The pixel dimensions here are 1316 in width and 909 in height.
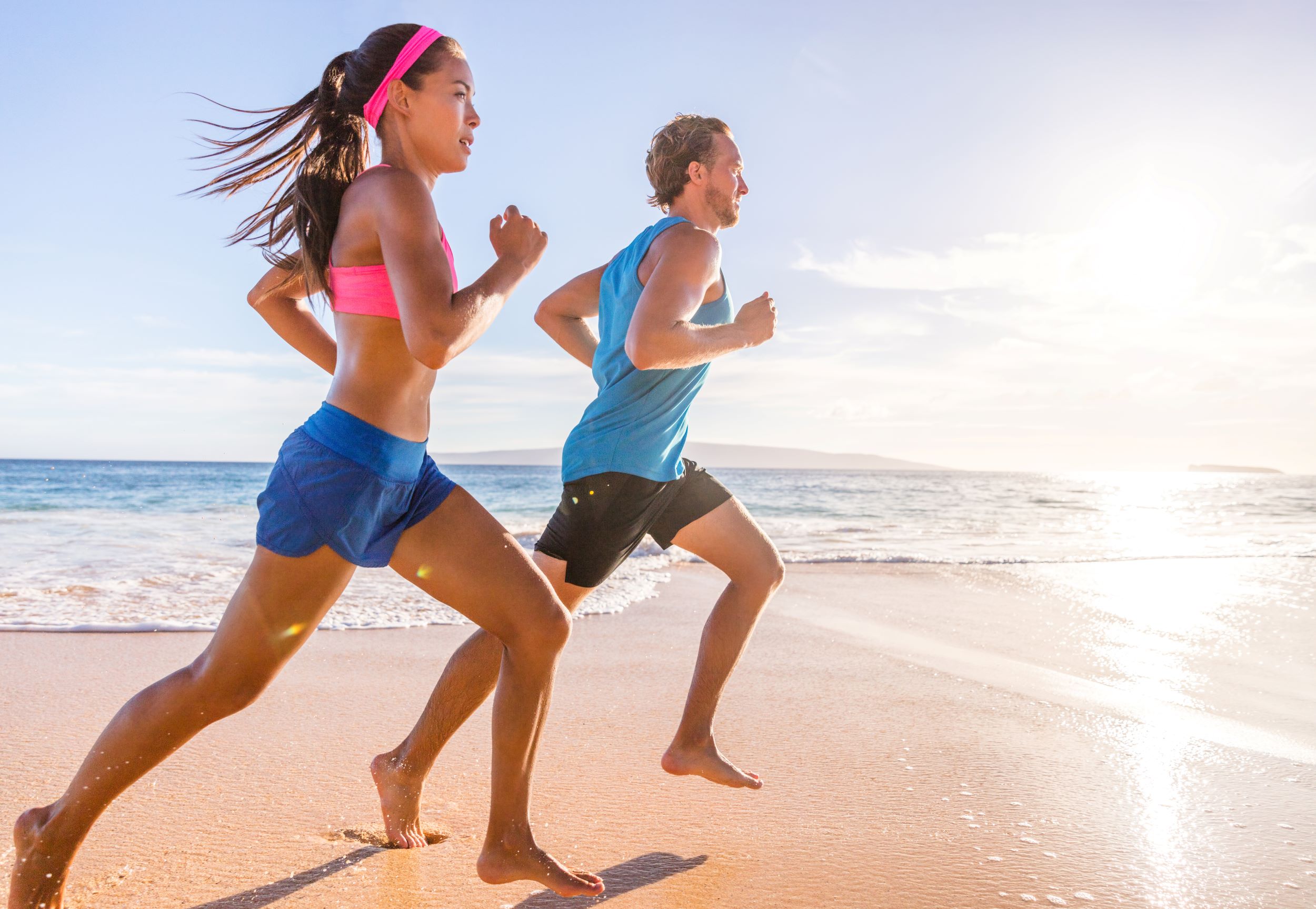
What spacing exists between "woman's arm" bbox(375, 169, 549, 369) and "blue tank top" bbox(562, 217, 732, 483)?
650 millimetres

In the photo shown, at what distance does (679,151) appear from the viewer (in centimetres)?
252

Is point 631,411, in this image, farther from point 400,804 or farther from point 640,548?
point 640,548

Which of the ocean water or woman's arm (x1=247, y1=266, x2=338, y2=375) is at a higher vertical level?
woman's arm (x1=247, y1=266, x2=338, y2=375)

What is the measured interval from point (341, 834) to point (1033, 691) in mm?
2685

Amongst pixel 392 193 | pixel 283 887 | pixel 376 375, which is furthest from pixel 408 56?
pixel 283 887

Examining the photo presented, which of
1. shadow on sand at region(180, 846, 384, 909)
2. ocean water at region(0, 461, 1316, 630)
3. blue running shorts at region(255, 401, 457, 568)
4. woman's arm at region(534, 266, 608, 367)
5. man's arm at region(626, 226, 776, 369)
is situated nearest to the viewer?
blue running shorts at region(255, 401, 457, 568)

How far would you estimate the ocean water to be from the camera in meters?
5.51

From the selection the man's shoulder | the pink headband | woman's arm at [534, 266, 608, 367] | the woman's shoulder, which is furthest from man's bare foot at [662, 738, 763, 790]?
the pink headband

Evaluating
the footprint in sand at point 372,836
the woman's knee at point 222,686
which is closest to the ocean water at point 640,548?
the footprint in sand at point 372,836

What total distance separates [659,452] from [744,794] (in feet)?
3.31

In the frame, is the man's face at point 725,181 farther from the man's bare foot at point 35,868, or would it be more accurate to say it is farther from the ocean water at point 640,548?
the ocean water at point 640,548

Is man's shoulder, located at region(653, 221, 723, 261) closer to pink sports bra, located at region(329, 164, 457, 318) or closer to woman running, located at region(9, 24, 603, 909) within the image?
woman running, located at region(9, 24, 603, 909)

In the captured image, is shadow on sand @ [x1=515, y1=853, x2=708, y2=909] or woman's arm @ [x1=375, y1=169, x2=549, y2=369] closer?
woman's arm @ [x1=375, y1=169, x2=549, y2=369]

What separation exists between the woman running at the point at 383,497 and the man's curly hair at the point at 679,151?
0.87 meters
